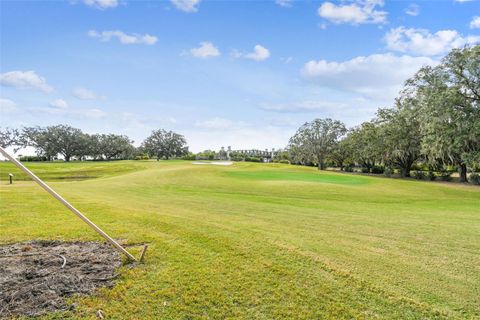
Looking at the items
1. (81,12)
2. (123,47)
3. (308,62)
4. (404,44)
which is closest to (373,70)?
(404,44)

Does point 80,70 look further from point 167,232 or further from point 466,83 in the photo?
point 466,83

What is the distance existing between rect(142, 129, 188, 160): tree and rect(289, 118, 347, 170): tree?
37417mm

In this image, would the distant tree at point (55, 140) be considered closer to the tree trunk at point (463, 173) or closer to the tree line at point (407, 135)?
the tree line at point (407, 135)

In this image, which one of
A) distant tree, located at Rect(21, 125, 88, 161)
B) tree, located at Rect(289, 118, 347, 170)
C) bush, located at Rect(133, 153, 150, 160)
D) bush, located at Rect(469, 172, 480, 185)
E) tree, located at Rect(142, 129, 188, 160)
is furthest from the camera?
tree, located at Rect(142, 129, 188, 160)

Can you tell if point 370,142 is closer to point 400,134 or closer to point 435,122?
point 400,134

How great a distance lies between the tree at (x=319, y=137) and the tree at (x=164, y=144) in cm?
3742

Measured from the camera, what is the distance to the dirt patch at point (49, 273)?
→ 9.90 ft

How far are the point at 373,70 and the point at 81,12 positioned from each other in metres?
15.7

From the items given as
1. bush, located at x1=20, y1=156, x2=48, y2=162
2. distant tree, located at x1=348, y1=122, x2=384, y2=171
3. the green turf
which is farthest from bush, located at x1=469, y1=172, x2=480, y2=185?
bush, located at x1=20, y1=156, x2=48, y2=162

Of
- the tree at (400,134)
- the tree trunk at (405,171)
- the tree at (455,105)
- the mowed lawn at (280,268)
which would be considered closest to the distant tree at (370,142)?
the tree at (400,134)

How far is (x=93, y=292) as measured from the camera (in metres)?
3.28

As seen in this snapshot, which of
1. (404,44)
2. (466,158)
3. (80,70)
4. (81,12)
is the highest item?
(404,44)

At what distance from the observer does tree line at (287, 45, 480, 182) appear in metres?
21.4

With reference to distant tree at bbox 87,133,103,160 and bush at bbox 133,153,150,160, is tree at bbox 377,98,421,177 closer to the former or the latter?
bush at bbox 133,153,150,160
